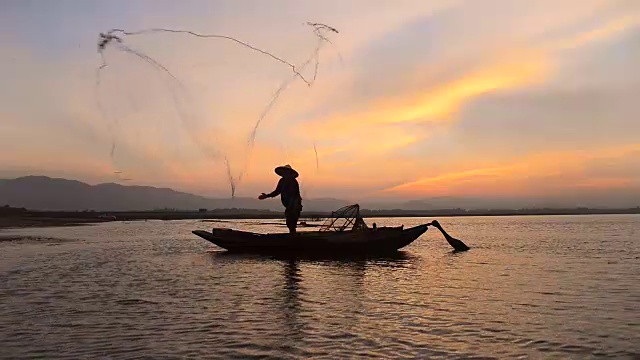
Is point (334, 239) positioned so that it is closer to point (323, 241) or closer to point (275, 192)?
point (323, 241)

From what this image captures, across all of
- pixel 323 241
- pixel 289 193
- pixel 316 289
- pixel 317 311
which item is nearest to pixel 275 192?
pixel 289 193

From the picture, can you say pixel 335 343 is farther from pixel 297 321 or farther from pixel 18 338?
pixel 18 338

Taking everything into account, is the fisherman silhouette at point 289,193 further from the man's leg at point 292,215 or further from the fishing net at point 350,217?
the fishing net at point 350,217

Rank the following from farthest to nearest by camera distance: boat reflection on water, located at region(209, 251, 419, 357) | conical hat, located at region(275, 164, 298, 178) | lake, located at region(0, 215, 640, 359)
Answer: conical hat, located at region(275, 164, 298, 178) < boat reflection on water, located at region(209, 251, 419, 357) < lake, located at region(0, 215, 640, 359)

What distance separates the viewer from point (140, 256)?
3491 centimetres

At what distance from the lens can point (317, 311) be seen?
51.2 ft

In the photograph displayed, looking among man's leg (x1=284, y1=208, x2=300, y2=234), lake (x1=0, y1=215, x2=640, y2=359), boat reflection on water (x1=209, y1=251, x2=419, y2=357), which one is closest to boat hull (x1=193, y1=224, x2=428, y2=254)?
boat reflection on water (x1=209, y1=251, x2=419, y2=357)

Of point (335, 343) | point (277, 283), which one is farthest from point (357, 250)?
point (335, 343)

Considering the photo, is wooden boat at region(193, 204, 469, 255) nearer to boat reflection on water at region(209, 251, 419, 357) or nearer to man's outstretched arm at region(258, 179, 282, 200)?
boat reflection on water at region(209, 251, 419, 357)

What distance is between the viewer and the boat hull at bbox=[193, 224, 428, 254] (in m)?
32.3

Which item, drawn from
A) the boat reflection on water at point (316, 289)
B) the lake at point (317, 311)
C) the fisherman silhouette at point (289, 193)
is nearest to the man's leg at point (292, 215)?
the fisherman silhouette at point (289, 193)

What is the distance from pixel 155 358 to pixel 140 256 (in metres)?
26.0

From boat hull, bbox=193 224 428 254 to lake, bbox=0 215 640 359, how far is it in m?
3.23

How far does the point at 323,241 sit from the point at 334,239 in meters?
0.70
